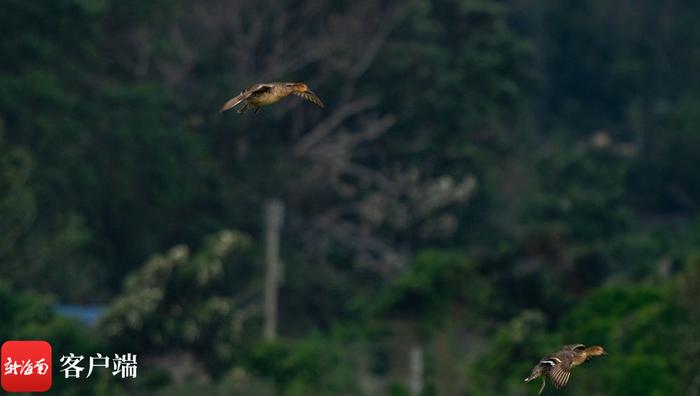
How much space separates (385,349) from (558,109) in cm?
3858

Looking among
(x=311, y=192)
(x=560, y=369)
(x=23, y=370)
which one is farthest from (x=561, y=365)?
(x=311, y=192)

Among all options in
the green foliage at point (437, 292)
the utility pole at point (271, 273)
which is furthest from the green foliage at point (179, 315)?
the utility pole at point (271, 273)

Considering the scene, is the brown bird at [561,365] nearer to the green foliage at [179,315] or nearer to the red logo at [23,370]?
the red logo at [23,370]

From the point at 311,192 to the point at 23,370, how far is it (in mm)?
32661

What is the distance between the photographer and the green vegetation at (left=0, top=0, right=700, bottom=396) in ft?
135

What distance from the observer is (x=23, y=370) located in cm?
2489

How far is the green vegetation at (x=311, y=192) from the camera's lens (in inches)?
→ 1618

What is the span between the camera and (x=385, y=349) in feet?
145

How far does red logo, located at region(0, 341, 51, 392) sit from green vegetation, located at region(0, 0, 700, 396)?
12.0 m

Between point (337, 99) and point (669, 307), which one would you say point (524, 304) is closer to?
point (669, 307)

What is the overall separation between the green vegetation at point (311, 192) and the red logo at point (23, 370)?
39.3 ft

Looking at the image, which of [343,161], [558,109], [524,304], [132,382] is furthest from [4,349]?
[558,109]

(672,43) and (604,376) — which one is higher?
(672,43)

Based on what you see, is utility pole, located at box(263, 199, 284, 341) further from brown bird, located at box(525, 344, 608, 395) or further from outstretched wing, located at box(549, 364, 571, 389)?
outstretched wing, located at box(549, 364, 571, 389)
